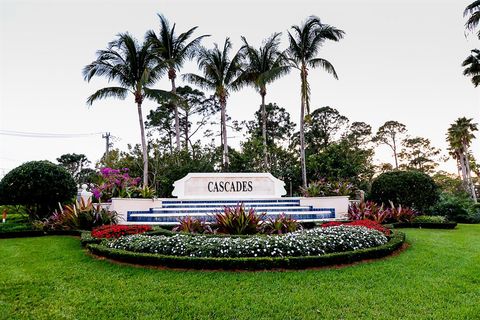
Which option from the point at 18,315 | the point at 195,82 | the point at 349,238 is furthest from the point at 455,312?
the point at 195,82

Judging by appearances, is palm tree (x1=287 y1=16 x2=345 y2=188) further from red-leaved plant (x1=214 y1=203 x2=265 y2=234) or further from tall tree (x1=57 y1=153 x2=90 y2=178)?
tall tree (x1=57 y1=153 x2=90 y2=178)

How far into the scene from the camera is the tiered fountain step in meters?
10.1

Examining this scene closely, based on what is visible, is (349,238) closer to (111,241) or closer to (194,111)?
(111,241)

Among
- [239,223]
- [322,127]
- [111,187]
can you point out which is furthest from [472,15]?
[322,127]

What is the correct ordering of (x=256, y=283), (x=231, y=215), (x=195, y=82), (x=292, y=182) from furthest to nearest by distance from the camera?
(x=292, y=182), (x=195, y=82), (x=231, y=215), (x=256, y=283)

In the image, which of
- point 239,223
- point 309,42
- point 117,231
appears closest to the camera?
point 117,231

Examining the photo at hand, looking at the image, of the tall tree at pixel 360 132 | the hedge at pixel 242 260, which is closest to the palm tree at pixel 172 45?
the hedge at pixel 242 260

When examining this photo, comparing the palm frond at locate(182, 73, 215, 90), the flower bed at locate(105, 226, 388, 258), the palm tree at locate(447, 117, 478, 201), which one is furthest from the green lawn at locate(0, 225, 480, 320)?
the palm tree at locate(447, 117, 478, 201)

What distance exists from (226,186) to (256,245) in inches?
342

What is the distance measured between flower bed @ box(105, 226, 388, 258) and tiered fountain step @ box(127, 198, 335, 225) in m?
2.97

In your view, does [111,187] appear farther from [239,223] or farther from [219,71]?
[219,71]

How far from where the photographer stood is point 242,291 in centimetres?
414

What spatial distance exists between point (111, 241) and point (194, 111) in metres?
24.6

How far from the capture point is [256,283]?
4453 millimetres
